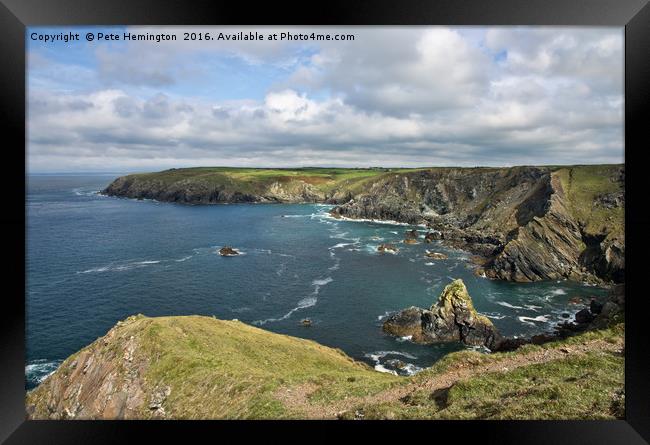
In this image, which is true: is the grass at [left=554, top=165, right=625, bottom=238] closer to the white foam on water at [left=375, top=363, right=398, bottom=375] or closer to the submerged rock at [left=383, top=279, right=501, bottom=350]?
the submerged rock at [left=383, top=279, right=501, bottom=350]

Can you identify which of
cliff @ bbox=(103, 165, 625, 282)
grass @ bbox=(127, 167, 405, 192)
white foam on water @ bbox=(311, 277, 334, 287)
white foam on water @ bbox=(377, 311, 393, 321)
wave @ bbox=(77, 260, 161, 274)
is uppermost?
grass @ bbox=(127, 167, 405, 192)

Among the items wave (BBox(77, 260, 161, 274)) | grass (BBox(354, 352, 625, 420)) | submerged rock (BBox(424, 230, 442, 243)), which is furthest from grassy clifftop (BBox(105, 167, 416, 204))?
grass (BBox(354, 352, 625, 420))

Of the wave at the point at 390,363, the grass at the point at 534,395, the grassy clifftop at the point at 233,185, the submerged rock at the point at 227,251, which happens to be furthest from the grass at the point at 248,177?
the grass at the point at 534,395

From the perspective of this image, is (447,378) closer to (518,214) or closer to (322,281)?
(322,281)

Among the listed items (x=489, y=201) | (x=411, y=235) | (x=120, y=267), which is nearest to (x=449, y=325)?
(x=120, y=267)

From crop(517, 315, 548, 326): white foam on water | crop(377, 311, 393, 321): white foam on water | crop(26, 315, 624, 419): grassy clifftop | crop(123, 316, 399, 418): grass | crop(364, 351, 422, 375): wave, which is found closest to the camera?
crop(26, 315, 624, 419): grassy clifftop

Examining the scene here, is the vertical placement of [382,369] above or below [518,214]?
below
